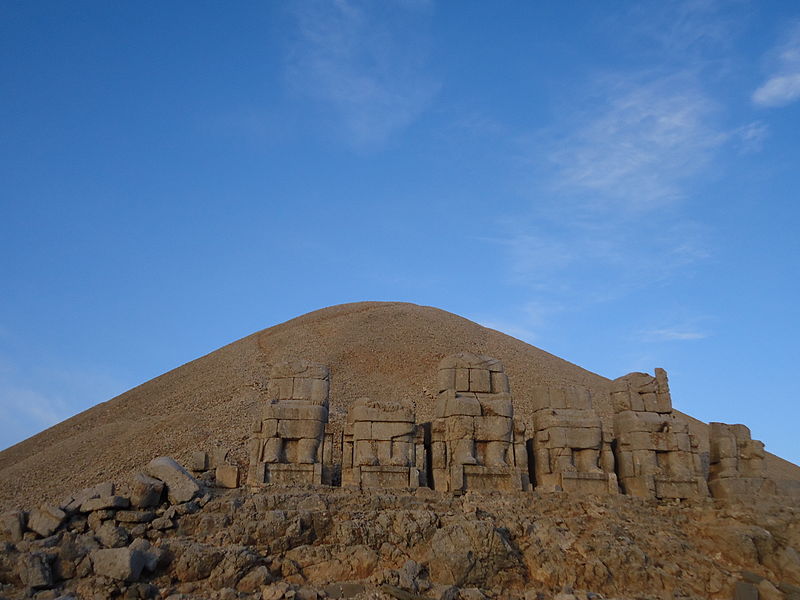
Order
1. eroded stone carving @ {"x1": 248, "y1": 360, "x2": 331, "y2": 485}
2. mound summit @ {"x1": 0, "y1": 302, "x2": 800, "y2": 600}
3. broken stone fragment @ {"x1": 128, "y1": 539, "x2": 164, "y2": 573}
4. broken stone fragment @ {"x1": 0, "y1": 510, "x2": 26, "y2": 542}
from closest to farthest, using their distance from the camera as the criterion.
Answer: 1. broken stone fragment @ {"x1": 128, "y1": 539, "x2": 164, "y2": 573}
2. mound summit @ {"x1": 0, "y1": 302, "x2": 800, "y2": 600}
3. broken stone fragment @ {"x1": 0, "y1": 510, "x2": 26, "y2": 542}
4. eroded stone carving @ {"x1": 248, "y1": 360, "x2": 331, "y2": 485}

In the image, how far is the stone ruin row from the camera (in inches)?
592

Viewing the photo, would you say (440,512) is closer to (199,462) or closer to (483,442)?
(483,442)

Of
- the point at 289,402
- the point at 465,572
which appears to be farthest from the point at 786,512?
the point at 289,402

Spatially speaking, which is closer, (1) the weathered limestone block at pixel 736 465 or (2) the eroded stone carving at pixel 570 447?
(2) the eroded stone carving at pixel 570 447

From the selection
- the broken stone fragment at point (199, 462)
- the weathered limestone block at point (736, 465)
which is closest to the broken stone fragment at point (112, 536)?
the broken stone fragment at point (199, 462)

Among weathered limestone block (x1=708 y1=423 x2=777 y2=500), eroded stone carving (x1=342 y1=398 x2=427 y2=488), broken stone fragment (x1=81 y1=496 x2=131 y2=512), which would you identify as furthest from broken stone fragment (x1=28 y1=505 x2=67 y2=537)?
weathered limestone block (x1=708 y1=423 x2=777 y2=500)

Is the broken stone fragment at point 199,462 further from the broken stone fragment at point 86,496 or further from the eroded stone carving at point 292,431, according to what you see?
the broken stone fragment at point 86,496

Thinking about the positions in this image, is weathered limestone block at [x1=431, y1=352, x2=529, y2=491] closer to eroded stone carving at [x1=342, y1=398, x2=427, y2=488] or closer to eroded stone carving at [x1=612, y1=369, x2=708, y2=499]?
eroded stone carving at [x1=342, y1=398, x2=427, y2=488]

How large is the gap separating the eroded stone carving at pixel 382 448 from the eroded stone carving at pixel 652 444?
4.86 meters

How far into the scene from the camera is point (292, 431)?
15.2 metres

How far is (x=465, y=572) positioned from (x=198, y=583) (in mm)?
3757

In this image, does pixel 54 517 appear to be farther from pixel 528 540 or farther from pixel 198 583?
pixel 528 540

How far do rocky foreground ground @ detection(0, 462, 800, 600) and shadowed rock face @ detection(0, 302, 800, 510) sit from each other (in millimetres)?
15703

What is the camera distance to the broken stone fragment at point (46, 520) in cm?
1166
